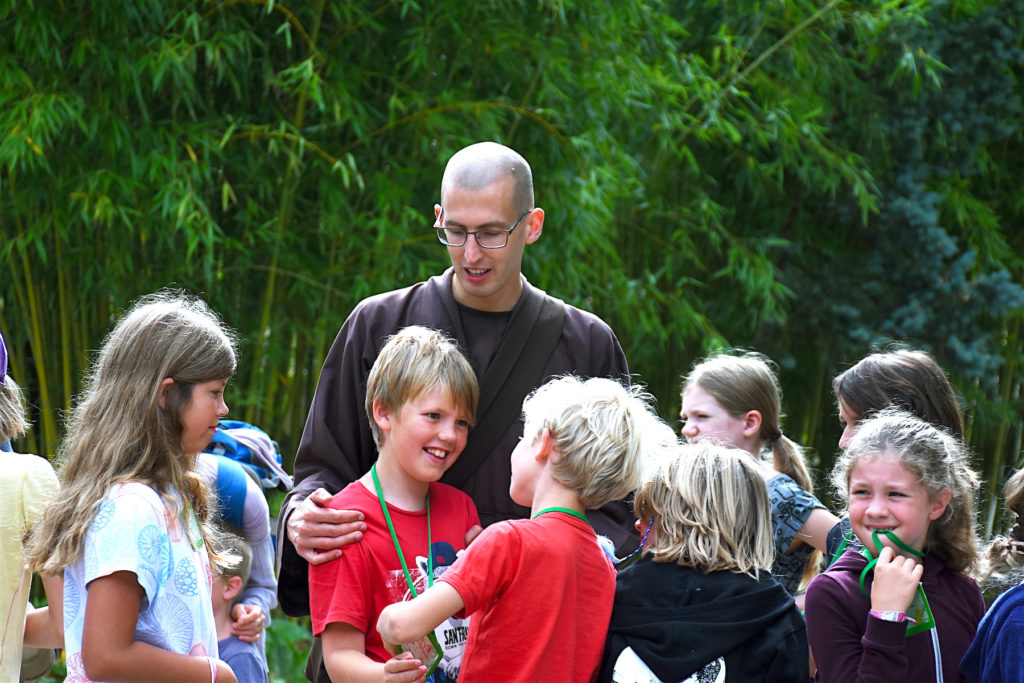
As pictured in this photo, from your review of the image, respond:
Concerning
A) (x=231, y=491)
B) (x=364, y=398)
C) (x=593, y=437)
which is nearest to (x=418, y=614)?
(x=593, y=437)

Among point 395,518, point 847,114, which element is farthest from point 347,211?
point 847,114

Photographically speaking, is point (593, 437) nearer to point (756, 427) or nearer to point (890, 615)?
point (890, 615)

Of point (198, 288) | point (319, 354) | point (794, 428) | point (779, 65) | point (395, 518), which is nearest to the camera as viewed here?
point (395, 518)

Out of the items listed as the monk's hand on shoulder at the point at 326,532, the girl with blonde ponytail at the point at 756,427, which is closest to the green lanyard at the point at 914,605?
the girl with blonde ponytail at the point at 756,427

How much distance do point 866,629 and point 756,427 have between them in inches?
43.0

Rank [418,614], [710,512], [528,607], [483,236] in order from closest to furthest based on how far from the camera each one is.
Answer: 1. [418,614]
2. [528,607]
3. [710,512]
4. [483,236]

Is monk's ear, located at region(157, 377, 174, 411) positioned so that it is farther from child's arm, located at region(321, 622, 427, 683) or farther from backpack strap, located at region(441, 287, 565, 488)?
backpack strap, located at region(441, 287, 565, 488)

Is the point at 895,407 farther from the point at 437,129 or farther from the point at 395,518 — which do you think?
the point at 437,129

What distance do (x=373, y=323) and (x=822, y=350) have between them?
14.2 ft

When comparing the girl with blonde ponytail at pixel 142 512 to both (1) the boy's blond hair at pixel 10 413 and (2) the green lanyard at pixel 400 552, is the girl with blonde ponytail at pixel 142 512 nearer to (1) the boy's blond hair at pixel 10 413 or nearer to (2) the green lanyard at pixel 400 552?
(1) the boy's blond hair at pixel 10 413

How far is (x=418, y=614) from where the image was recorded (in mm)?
1795

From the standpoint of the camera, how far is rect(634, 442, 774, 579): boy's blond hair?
199cm

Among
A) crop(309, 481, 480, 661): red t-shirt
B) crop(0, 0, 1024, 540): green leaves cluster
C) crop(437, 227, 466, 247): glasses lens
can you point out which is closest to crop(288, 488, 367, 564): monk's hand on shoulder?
crop(309, 481, 480, 661): red t-shirt

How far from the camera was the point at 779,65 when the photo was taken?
20.0 feet
